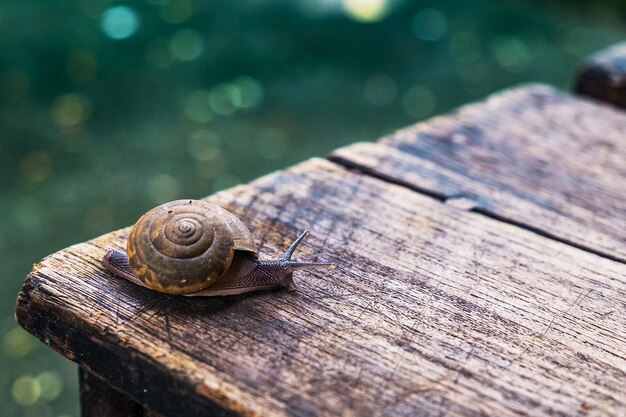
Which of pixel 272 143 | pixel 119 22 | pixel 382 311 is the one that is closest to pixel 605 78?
pixel 382 311

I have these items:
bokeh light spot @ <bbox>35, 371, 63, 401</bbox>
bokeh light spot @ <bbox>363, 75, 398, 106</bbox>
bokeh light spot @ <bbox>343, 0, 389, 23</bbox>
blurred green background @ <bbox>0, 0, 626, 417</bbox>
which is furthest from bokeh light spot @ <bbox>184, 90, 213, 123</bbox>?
bokeh light spot @ <bbox>35, 371, 63, 401</bbox>

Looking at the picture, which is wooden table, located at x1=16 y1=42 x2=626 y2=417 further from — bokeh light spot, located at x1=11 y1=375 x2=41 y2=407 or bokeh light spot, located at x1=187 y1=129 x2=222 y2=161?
bokeh light spot, located at x1=187 y1=129 x2=222 y2=161

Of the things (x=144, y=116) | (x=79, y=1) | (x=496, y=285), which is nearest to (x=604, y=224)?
(x=496, y=285)

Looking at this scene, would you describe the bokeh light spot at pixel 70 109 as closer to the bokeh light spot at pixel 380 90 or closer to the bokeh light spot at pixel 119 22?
the bokeh light spot at pixel 119 22

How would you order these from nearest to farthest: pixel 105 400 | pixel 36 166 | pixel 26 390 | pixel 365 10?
pixel 105 400
pixel 26 390
pixel 36 166
pixel 365 10

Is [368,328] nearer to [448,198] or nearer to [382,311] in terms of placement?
[382,311]

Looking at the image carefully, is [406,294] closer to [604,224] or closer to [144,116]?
[604,224]
